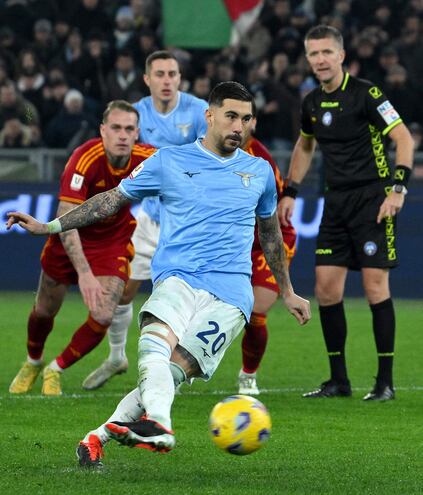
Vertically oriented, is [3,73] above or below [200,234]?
below

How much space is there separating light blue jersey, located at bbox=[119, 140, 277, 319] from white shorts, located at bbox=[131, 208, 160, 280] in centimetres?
416

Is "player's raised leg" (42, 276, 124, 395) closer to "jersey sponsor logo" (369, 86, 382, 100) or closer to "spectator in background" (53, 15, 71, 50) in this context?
"jersey sponsor logo" (369, 86, 382, 100)

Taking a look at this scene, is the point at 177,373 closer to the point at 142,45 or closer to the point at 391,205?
the point at 391,205

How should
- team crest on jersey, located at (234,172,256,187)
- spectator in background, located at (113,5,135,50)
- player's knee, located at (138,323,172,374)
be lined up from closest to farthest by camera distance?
player's knee, located at (138,323,172,374) → team crest on jersey, located at (234,172,256,187) → spectator in background, located at (113,5,135,50)

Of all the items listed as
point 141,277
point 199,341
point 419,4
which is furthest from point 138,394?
point 419,4

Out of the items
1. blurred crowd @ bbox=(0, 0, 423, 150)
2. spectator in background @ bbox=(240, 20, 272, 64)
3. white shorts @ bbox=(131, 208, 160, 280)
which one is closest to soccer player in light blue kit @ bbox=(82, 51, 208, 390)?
white shorts @ bbox=(131, 208, 160, 280)

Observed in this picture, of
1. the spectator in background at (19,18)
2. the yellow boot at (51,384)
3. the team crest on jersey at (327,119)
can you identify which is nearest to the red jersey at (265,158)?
the team crest on jersey at (327,119)

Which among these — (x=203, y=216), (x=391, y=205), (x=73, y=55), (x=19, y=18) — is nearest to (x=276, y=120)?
(x=73, y=55)

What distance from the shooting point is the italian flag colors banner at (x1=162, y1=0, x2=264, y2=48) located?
62.6 ft

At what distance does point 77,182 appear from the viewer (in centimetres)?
920

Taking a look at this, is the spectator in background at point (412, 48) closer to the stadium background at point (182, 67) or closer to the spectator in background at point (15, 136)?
the stadium background at point (182, 67)

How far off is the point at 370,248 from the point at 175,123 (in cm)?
198

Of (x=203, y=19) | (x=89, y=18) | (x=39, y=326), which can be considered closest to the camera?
(x=39, y=326)

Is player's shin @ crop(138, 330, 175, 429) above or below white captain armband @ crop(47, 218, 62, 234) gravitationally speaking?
below
